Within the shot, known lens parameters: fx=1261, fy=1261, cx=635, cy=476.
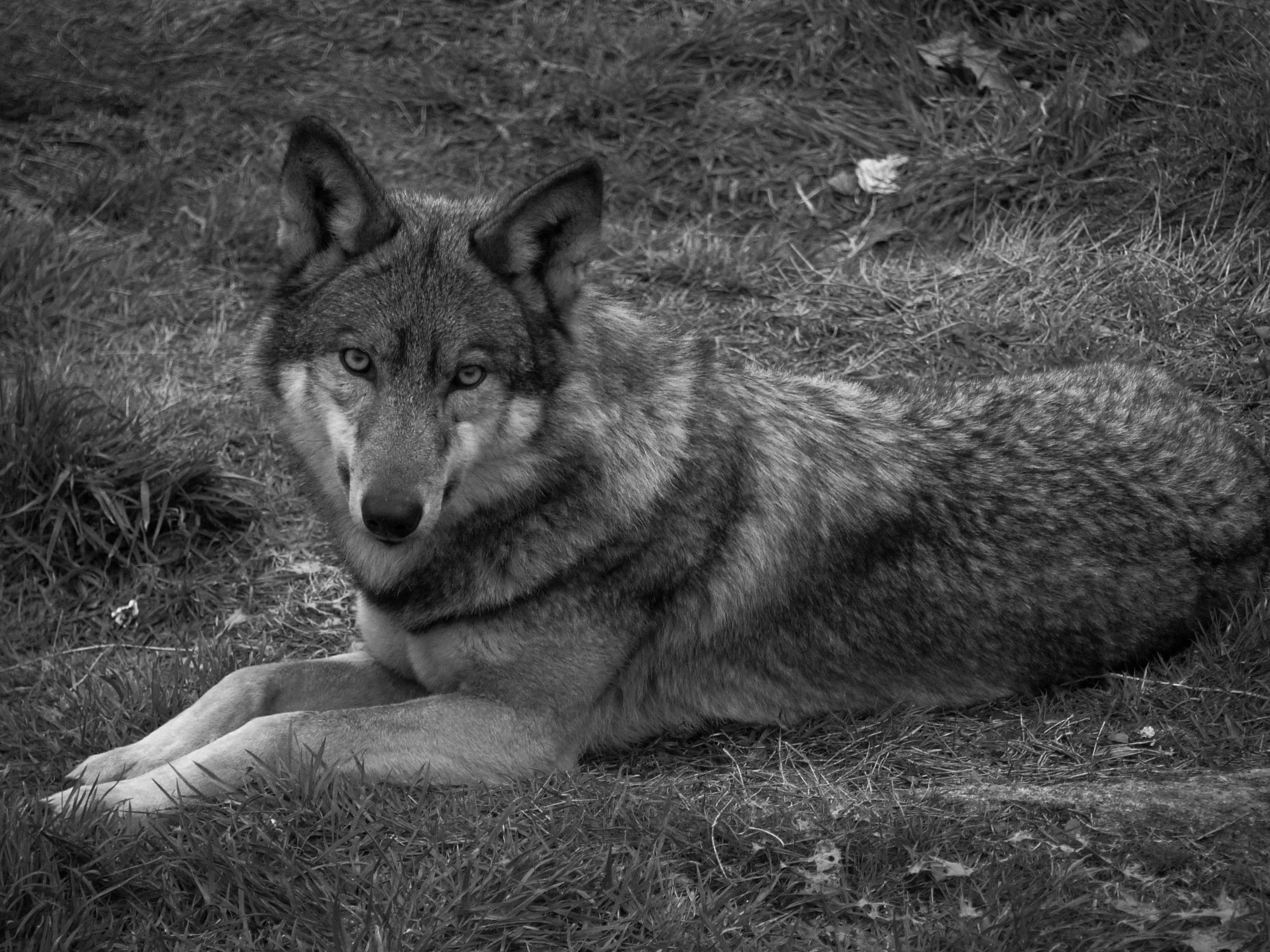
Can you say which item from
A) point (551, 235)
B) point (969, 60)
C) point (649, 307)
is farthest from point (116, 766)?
point (969, 60)

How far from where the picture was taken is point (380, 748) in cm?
422

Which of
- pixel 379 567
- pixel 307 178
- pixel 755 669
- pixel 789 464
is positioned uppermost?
pixel 307 178

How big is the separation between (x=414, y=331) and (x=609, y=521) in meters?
0.99

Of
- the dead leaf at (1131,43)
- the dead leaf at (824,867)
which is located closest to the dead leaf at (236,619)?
the dead leaf at (824,867)

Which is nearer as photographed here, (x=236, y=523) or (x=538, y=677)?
(x=538, y=677)

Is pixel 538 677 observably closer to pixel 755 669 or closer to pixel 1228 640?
pixel 755 669

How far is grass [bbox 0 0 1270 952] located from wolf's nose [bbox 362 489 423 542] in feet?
2.76

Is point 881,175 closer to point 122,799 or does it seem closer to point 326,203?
point 326,203

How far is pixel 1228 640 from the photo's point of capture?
4824 mm

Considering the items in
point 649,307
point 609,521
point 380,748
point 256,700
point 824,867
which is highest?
point 609,521

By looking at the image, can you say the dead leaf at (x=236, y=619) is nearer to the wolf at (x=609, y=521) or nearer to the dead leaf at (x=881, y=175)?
the wolf at (x=609, y=521)

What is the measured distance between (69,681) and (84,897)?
6.41 ft

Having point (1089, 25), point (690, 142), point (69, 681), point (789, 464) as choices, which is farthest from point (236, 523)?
point (1089, 25)

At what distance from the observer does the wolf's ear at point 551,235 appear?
4152 millimetres
